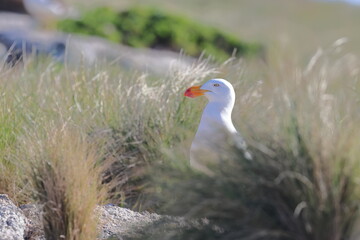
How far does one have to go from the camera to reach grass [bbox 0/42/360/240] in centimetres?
472

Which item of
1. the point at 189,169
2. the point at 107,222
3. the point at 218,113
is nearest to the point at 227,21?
the point at 218,113

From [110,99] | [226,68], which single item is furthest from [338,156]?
[226,68]

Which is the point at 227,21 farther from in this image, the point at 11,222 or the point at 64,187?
the point at 64,187

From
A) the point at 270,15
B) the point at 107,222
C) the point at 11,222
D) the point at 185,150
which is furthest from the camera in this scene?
the point at 270,15

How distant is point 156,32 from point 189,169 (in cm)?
1764

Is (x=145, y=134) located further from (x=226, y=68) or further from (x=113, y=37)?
(x=113, y=37)

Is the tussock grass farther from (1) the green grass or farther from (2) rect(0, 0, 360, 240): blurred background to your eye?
(1) the green grass

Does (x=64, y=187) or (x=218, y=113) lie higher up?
(x=218, y=113)

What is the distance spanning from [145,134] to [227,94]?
1.09 metres

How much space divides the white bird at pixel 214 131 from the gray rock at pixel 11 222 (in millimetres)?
1242

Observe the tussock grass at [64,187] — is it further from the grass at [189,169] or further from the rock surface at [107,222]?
the rock surface at [107,222]

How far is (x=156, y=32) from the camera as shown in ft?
73.8

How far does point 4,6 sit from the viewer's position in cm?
2520

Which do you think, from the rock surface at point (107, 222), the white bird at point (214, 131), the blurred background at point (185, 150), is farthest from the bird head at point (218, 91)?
the rock surface at point (107, 222)
